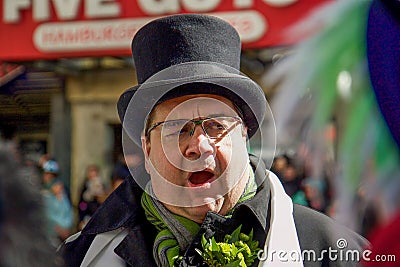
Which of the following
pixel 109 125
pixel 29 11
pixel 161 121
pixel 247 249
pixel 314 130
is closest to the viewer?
pixel 314 130

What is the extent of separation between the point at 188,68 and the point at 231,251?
47cm

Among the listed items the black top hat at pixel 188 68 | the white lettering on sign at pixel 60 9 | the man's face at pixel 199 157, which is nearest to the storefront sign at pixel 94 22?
the white lettering on sign at pixel 60 9

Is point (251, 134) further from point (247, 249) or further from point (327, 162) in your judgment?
A: point (327, 162)

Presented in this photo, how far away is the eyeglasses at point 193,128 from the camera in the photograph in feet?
5.98

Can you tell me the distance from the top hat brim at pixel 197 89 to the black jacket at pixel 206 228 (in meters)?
0.16

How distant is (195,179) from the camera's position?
1787 mm

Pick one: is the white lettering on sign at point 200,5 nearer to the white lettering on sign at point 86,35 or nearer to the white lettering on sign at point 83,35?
the white lettering on sign at point 86,35

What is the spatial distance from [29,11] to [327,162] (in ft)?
27.2

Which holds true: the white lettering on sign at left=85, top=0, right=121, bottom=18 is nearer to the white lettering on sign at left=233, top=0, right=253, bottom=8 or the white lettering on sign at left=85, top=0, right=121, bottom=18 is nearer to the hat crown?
the white lettering on sign at left=233, top=0, right=253, bottom=8

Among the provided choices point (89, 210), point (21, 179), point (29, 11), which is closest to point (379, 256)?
point (21, 179)

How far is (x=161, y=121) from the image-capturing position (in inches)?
74.1

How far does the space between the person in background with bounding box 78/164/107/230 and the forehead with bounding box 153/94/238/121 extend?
4.34 meters

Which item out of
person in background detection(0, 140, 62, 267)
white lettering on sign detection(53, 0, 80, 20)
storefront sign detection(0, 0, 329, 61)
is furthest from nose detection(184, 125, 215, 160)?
white lettering on sign detection(53, 0, 80, 20)

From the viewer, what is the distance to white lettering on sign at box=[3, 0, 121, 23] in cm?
838
